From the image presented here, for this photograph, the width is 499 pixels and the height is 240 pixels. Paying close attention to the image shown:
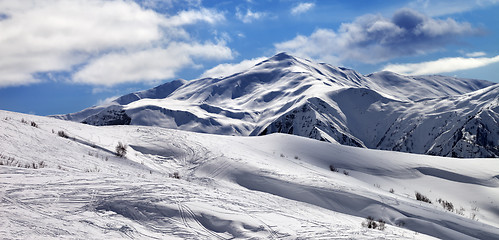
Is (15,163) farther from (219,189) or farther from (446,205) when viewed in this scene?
(446,205)

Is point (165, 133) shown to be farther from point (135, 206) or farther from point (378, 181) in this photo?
point (135, 206)

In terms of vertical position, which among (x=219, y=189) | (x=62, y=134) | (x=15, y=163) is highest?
(x=62, y=134)

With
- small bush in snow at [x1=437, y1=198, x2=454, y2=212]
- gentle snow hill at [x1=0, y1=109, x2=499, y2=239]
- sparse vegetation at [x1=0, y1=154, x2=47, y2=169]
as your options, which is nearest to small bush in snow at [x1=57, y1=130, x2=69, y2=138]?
gentle snow hill at [x1=0, y1=109, x2=499, y2=239]

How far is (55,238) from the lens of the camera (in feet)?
18.3

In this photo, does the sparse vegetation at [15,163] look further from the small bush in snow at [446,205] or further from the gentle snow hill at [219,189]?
the small bush in snow at [446,205]

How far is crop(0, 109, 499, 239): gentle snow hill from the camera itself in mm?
6641

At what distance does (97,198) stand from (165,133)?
11813 mm

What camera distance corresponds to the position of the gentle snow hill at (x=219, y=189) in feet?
21.8

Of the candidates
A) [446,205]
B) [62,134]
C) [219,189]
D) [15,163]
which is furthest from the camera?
[446,205]

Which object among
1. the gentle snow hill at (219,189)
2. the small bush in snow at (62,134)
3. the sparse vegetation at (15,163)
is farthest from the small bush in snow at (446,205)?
the small bush in snow at (62,134)

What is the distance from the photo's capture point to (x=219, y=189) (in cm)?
→ 1044

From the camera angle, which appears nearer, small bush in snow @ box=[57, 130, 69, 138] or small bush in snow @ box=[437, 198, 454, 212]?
small bush in snow @ box=[57, 130, 69, 138]

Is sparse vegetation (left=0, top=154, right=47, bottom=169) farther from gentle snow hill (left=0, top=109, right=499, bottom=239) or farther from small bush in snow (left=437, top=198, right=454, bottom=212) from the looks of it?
small bush in snow (left=437, top=198, right=454, bottom=212)

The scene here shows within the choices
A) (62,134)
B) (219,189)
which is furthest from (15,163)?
(219,189)
